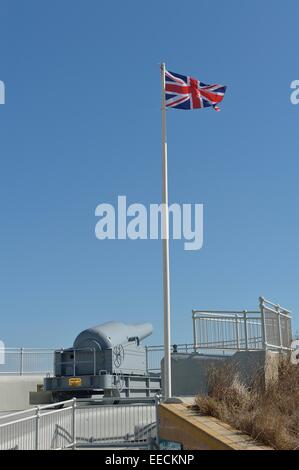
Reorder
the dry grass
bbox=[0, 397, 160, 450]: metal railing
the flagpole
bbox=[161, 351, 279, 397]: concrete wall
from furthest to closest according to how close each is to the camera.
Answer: bbox=[161, 351, 279, 397]: concrete wall, the flagpole, bbox=[0, 397, 160, 450]: metal railing, the dry grass

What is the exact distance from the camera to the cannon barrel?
22.4 m

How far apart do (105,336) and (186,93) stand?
860cm

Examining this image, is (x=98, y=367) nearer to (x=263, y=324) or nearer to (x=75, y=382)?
(x=75, y=382)

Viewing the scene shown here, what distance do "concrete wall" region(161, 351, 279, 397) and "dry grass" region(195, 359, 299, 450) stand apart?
108 cm

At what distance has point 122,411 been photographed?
584 inches

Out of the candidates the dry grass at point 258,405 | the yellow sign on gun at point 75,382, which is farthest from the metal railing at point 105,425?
the yellow sign on gun at point 75,382

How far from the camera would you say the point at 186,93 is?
1831 cm

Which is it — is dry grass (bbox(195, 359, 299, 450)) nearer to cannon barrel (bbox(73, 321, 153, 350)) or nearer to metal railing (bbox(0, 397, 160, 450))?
metal railing (bbox(0, 397, 160, 450))

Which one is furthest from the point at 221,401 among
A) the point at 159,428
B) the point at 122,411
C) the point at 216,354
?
the point at 216,354

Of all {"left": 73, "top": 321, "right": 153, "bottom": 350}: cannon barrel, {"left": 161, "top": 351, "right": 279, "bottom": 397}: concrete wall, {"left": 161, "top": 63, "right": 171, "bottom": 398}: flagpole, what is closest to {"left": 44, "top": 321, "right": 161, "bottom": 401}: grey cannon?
{"left": 73, "top": 321, "right": 153, "bottom": 350}: cannon barrel

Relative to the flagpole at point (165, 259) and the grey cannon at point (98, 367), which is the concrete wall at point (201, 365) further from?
the grey cannon at point (98, 367)
